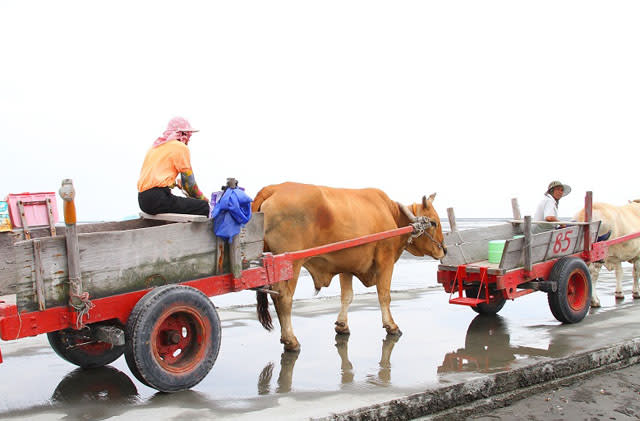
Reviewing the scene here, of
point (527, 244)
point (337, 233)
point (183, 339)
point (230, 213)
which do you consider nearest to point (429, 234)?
point (527, 244)

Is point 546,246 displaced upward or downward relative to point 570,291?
upward

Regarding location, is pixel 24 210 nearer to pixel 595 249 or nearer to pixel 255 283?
pixel 255 283

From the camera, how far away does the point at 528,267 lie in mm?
→ 7719

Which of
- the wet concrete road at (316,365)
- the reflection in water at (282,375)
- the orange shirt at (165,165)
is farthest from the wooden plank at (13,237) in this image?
the reflection in water at (282,375)

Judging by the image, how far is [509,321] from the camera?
8.49 m

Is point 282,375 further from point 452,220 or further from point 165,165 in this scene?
point 452,220

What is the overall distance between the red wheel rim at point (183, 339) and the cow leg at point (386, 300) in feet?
9.65

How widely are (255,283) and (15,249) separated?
223cm

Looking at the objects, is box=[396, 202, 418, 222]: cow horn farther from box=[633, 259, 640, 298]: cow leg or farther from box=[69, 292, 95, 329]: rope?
box=[633, 259, 640, 298]: cow leg

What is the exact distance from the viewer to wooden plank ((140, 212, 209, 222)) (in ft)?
17.9

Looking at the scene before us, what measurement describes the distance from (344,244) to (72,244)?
3.02 m

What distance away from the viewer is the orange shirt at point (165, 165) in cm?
575

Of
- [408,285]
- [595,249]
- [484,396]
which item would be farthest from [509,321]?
[408,285]

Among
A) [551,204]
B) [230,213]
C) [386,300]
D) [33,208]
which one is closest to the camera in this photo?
[230,213]
